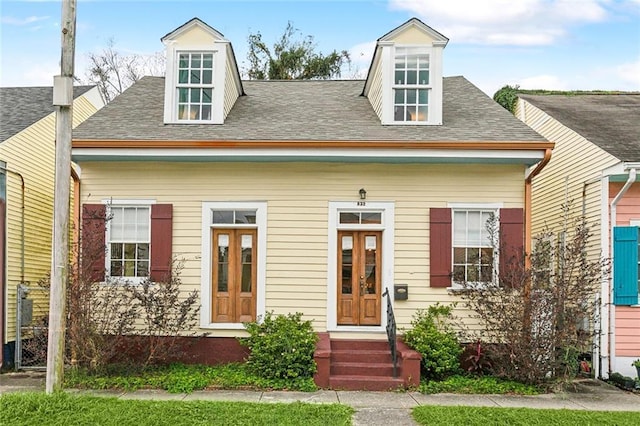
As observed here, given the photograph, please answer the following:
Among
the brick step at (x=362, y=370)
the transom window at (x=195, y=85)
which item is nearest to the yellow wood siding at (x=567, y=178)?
the brick step at (x=362, y=370)

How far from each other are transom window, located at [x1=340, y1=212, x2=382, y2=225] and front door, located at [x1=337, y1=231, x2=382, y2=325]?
180 millimetres

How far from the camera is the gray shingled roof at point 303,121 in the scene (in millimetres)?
9391

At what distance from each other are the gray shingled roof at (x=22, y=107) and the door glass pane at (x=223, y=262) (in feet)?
15.1

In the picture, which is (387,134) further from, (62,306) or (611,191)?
(62,306)

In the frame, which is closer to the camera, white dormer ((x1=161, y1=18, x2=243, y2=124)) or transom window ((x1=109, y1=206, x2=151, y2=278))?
transom window ((x1=109, y1=206, x2=151, y2=278))

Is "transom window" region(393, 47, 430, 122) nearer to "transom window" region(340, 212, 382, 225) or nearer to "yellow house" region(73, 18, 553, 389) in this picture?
"yellow house" region(73, 18, 553, 389)

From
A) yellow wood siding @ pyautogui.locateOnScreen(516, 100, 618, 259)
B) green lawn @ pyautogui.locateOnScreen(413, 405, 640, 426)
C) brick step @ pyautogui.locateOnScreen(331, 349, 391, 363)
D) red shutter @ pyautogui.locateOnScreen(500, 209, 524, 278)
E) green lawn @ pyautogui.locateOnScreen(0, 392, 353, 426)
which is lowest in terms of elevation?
green lawn @ pyautogui.locateOnScreen(413, 405, 640, 426)

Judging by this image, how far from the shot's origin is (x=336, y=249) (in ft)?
31.2

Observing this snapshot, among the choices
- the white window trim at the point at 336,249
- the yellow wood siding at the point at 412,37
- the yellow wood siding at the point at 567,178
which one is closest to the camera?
the white window trim at the point at 336,249

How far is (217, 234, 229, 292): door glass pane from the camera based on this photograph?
31.8 ft

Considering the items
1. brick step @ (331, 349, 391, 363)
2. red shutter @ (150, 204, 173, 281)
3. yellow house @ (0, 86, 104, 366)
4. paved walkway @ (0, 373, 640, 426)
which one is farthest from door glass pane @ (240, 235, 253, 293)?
yellow house @ (0, 86, 104, 366)

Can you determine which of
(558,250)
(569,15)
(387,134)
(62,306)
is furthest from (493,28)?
(62,306)

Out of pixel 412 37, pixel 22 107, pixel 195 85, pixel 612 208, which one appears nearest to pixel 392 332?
pixel 612 208

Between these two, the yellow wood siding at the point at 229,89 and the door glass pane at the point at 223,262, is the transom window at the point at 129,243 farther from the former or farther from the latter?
the yellow wood siding at the point at 229,89
